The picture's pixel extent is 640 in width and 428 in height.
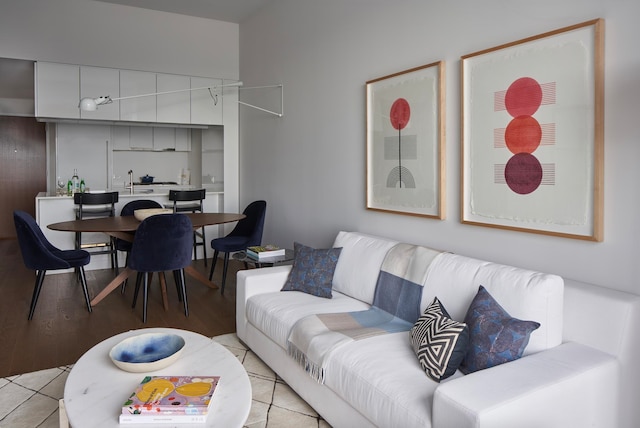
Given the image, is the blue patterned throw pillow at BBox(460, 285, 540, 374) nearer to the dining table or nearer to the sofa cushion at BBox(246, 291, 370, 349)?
the sofa cushion at BBox(246, 291, 370, 349)

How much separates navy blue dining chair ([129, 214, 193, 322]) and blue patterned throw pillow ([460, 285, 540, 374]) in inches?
104

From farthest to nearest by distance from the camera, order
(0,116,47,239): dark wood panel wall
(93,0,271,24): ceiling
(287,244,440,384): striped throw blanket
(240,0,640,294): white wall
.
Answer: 1. (0,116,47,239): dark wood panel wall
2. (93,0,271,24): ceiling
3. (287,244,440,384): striped throw blanket
4. (240,0,640,294): white wall

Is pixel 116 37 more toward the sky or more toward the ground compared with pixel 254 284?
more toward the sky

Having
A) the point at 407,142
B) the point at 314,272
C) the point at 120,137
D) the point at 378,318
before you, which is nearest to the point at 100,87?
the point at 120,137

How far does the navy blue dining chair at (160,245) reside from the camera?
3814 mm

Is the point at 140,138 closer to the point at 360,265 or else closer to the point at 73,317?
the point at 73,317

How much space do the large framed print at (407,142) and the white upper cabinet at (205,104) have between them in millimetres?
3187

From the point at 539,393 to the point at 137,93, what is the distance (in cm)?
562

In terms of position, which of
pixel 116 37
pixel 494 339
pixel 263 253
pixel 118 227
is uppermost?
pixel 116 37

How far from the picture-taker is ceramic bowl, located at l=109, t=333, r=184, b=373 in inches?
77.4

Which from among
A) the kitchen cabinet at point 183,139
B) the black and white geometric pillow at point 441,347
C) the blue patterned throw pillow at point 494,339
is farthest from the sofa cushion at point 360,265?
the kitchen cabinet at point 183,139

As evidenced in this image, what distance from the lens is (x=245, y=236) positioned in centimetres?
512

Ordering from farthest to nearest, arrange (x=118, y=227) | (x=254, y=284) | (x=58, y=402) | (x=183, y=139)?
(x=183, y=139) < (x=118, y=227) < (x=254, y=284) < (x=58, y=402)

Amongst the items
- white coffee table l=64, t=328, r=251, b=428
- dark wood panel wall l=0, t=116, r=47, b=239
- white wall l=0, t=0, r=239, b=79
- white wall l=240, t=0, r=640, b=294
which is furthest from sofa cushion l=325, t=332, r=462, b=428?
dark wood panel wall l=0, t=116, r=47, b=239
